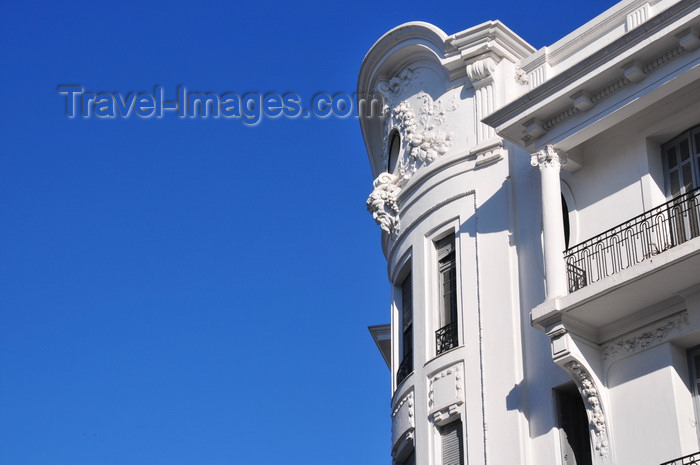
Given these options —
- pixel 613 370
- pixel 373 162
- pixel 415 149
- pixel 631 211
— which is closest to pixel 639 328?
pixel 613 370

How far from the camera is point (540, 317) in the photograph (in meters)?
18.2

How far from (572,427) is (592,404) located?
3.40ft

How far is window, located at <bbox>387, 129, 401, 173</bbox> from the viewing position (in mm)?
24859

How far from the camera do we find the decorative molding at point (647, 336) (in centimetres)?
1743

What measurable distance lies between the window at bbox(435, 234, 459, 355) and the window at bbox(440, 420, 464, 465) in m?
1.43

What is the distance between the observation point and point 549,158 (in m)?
19.5

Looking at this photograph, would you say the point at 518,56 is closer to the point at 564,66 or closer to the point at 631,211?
the point at 564,66

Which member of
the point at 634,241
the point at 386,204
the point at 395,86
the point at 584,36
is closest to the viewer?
the point at 634,241

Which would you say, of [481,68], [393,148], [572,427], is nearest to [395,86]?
[393,148]

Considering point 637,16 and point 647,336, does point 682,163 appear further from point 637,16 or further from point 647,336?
point 647,336

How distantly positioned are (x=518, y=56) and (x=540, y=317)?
6.68 meters

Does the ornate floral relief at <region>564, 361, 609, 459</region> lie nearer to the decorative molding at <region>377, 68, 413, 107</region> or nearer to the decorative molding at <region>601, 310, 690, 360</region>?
the decorative molding at <region>601, 310, 690, 360</region>

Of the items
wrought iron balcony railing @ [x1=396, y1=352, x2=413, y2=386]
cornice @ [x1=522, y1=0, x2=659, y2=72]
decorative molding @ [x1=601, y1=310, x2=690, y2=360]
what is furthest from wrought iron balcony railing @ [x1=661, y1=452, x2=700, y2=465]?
cornice @ [x1=522, y1=0, x2=659, y2=72]

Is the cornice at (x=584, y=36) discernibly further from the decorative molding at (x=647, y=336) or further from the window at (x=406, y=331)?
the decorative molding at (x=647, y=336)
